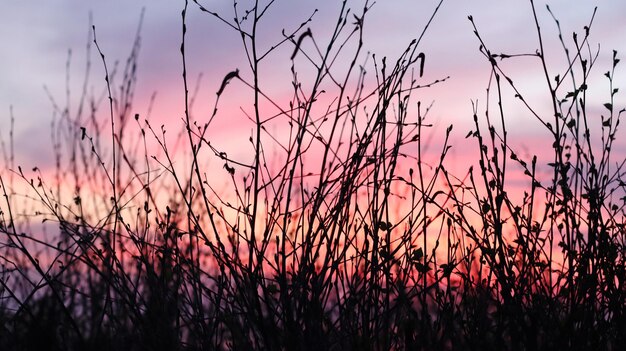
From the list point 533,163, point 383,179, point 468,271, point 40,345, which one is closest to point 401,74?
point 383,179

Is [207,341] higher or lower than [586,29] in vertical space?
lower

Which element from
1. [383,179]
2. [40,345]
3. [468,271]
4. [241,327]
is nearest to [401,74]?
[383,179]

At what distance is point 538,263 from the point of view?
310 centimetres

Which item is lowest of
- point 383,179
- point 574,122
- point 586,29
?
point 383,179

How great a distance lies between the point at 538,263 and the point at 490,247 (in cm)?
24

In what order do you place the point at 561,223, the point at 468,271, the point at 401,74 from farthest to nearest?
the point at 561,223, the point at 468,271, the point at 401,74

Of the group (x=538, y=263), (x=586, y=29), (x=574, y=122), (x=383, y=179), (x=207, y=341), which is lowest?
(x=207, y=341)

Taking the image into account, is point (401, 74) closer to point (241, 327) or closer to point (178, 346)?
point (241, 327)

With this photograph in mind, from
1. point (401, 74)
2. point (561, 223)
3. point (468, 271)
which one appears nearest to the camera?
point (401, 74)

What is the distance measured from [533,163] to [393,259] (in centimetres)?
63

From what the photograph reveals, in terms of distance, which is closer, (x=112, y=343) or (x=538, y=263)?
(x=538, y=263)

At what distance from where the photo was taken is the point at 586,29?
3227 mm

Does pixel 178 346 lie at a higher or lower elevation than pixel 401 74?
lower

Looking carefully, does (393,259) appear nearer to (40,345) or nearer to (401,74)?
(401,74)
